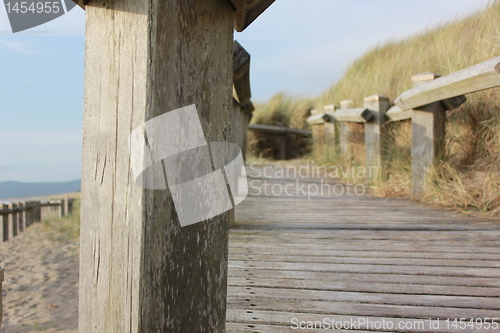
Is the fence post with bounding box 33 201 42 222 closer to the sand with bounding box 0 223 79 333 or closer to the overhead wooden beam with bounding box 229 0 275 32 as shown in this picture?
the sand with bounding box 0 223 79 333

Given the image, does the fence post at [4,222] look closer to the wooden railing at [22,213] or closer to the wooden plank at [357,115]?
the wooden railing at [22,213]

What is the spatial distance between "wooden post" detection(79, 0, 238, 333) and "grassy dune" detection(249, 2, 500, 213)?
3310 millimetres

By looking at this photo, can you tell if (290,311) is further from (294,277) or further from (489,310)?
(489,310)

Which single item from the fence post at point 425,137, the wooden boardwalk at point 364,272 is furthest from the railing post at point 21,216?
the fence post at point 425,137

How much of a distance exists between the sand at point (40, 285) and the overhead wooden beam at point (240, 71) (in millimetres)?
2562

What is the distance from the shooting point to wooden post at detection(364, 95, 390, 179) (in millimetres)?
5844

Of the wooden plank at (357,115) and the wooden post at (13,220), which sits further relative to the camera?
the wooden post at (13,220)

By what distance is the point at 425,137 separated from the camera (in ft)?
14.8

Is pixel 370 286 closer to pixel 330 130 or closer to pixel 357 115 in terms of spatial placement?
pixel 357 115

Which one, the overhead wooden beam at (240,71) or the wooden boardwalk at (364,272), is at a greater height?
the overhead wooden beam at (240,71)

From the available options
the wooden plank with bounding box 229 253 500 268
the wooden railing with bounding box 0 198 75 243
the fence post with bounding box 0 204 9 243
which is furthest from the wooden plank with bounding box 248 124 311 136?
the wooden plank with bounding box 229 253 500 268

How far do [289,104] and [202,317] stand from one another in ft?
39.7

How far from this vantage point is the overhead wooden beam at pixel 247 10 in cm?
107

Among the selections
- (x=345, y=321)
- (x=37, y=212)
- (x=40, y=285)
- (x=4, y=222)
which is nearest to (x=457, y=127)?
(x=345, y=321)
